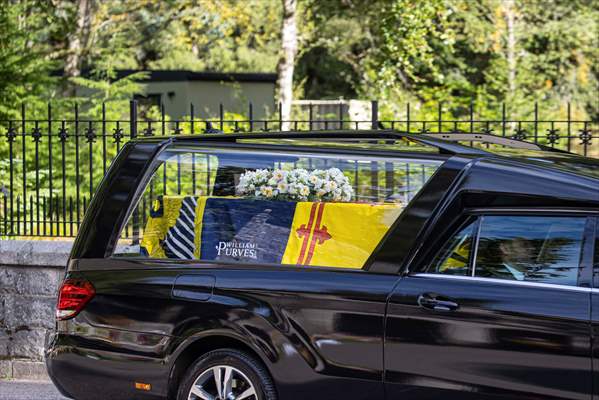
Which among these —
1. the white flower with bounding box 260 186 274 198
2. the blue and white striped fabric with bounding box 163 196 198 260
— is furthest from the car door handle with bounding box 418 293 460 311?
the blue and white striped fabric with bounding box 163 196 198 260

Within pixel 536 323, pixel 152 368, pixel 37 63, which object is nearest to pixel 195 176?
pixel 152 368

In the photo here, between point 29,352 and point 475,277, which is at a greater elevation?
point 475,277

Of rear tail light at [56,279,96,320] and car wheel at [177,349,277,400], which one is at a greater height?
rear tail light at [56,279,96,320]

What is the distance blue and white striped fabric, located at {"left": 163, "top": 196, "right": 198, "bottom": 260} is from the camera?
18.1ft

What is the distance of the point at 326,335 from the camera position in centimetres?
497

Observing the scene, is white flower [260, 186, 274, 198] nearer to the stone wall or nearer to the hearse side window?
the hearse side window

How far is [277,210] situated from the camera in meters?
5.42

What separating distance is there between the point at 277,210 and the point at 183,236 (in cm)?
55

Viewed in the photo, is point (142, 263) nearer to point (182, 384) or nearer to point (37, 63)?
point (182, 384)

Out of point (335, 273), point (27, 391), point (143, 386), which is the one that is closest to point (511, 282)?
point (335, 273)

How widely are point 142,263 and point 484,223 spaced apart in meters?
1.87

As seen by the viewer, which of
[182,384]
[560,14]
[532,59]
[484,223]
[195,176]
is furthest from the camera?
[560,14]

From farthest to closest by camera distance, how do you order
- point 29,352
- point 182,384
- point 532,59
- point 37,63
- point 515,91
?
1. point 532,59
2. point 515,91
3. point 37,63
4. point 29,352
5. point 182,384

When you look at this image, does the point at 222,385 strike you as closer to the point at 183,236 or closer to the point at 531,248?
the point at 183,236
